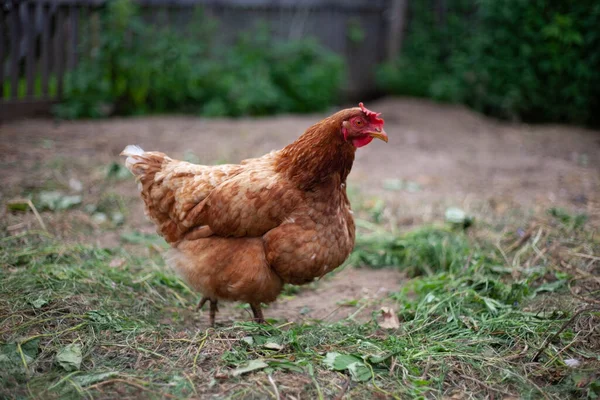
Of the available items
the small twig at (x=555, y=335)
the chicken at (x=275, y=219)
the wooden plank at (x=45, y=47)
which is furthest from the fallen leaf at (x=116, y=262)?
the wooden plank at (x=45, y=47)

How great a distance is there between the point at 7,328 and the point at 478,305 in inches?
112

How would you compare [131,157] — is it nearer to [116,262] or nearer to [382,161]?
[116,262]

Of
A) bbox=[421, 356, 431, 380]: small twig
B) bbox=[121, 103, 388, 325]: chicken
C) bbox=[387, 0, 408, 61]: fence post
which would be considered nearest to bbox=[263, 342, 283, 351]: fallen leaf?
bbox=[121, 103, 388, 325]: chicken

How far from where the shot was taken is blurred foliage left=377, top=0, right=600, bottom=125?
8586 millimetres

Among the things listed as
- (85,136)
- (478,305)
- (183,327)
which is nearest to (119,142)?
(85,136)

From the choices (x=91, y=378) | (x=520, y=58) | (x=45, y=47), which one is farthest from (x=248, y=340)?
(x=520, y=58)

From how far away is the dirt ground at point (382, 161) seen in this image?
4.64 meters

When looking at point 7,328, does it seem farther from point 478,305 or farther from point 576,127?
point 576,127

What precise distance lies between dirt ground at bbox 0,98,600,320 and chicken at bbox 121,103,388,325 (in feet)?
2.52

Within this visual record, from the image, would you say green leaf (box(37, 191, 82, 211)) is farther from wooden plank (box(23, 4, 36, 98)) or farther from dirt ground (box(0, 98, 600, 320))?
wooden plank (box(23, 4, 36, 98))

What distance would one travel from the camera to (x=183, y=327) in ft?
11.0

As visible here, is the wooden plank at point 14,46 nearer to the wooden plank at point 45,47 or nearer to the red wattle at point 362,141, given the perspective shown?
the wooden plank at point 45,47

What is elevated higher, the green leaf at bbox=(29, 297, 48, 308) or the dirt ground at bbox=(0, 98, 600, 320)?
the green leaf at bbox=(29, 297, 48, 308)

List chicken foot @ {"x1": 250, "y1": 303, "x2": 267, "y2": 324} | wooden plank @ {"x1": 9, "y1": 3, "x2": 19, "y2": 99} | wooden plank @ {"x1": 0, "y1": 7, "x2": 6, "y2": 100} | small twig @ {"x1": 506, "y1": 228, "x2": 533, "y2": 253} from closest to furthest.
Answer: chicken foot @ {"x1": 250, "y1": 303, "x2": 267, "y2": 324} → small twig @ {"x1": 506, "y1": 228, "x2": 533, "y2": 253} → wooden plank @ {"x1": 0, "y1": 7, "x2": 6, "y2": 100} → wooden plank @ {"x1": 9, "y1": 3, "x2": 19, "y2": 99}
